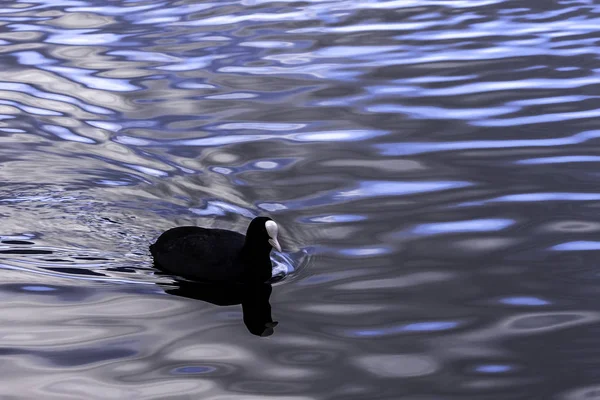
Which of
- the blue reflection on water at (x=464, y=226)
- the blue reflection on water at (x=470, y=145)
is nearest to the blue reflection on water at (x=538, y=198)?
the blue reflection on water at (x=464, y=226)

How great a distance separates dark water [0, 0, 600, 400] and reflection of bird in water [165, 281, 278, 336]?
0.10m

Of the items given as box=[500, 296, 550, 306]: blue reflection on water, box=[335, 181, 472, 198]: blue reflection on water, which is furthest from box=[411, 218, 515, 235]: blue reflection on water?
box=[500, 296, 550, 306]: blue reflection on water

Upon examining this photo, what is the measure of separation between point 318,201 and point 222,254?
1895 mm

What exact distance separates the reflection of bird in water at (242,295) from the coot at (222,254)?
7 centimetres

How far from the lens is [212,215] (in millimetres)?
9484

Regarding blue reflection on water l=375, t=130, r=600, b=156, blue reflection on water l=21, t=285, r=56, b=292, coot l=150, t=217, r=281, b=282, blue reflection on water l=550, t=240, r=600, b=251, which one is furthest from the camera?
blue reflection on water l=375, t=130, r=600, b=156

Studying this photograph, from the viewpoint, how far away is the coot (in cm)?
792

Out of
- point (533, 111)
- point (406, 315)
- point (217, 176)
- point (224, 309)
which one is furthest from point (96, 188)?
point (533, 111)

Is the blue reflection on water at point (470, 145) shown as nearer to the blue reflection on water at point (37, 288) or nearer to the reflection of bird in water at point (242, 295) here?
the reflection of bird in water at point (242, 295)

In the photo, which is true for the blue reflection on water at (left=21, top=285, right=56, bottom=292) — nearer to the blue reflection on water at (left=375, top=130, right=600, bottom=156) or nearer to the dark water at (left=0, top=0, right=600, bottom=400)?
the dark water at (left=0, top=0, right=600, bottom=400)

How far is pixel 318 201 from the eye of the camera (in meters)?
9.73

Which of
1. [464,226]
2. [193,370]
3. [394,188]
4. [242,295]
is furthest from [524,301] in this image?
[394,188]

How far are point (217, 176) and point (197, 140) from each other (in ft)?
4.55

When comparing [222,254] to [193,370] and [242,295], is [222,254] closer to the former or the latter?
[242,295]
